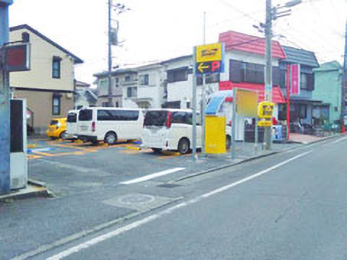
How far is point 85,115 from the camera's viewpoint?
17.3m

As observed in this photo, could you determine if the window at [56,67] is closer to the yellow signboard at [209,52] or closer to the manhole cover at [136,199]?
the yellow signboard at [209,52]

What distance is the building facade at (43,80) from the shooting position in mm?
24219

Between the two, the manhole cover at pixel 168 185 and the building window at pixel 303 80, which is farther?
the building window at pixel 303 80

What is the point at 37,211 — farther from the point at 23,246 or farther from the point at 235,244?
the point at 235,244

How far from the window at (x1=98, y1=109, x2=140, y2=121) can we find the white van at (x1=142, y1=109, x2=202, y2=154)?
3.96 metres

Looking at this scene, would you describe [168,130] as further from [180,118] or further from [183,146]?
[183,146]

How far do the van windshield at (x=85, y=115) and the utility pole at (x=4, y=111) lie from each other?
10186 millimetres

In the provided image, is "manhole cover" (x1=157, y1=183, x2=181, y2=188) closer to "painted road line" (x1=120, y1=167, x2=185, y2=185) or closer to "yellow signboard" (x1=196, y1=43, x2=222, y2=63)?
"painted road line" (x1=120, y1=167, x2=185, y2=185)

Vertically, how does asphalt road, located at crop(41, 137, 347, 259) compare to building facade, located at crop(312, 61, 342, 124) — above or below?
below

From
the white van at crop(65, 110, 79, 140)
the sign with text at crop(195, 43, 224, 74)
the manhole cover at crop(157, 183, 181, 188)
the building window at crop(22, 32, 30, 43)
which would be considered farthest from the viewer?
the building window at crop(22, 32, 30, 43)

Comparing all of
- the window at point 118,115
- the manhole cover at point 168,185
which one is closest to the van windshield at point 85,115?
the window at point 118,115

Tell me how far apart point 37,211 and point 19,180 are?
58.5 inches

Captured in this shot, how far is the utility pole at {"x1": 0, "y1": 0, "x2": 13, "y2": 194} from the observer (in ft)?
22.3

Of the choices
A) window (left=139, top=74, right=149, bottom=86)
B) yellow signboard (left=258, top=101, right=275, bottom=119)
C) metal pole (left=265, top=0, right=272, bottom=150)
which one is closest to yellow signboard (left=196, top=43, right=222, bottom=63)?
yellow signboard (left=258, top=101, right=275, bottom=119)
